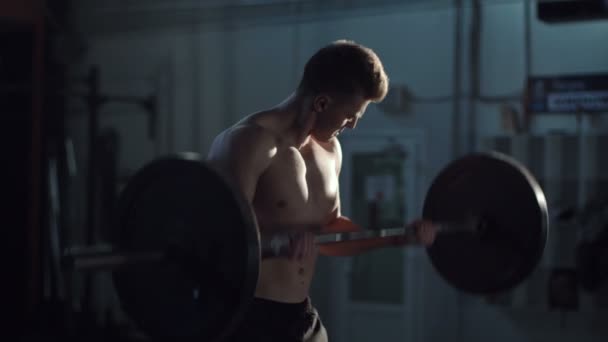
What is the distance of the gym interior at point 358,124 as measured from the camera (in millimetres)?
4035

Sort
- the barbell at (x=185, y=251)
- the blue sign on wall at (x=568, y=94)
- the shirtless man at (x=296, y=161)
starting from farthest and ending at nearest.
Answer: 1. the blue sign on wall at (x=568, y=94)
2. the shirtless man at (x=296, y=161)
3. the barbell at (x=185, y=251)

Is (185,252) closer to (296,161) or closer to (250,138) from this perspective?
(250,138)

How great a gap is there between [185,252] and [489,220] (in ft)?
3.51

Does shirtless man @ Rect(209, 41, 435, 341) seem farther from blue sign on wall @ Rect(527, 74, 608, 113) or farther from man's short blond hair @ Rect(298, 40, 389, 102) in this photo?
blue sign on wall @ Rect(527, 74, 608, 113)

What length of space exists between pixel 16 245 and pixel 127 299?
13.2 feet

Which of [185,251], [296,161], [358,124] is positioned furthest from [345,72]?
[358,124]

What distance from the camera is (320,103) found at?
6.34ft

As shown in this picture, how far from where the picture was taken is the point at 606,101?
12.9 feet

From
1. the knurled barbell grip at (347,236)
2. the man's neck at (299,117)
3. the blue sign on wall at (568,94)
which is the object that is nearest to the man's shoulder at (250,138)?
the man's neck at (299,117)

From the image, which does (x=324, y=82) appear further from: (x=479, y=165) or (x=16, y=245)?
(x=16, y=245)

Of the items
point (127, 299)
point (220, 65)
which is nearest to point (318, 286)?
point (220, 65)

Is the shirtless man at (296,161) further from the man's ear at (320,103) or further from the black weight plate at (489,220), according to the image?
the black weight plate at (489,220)

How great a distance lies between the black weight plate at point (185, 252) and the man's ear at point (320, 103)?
56 cm

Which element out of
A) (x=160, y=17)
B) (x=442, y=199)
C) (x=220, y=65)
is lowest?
(x=442, y=199)
